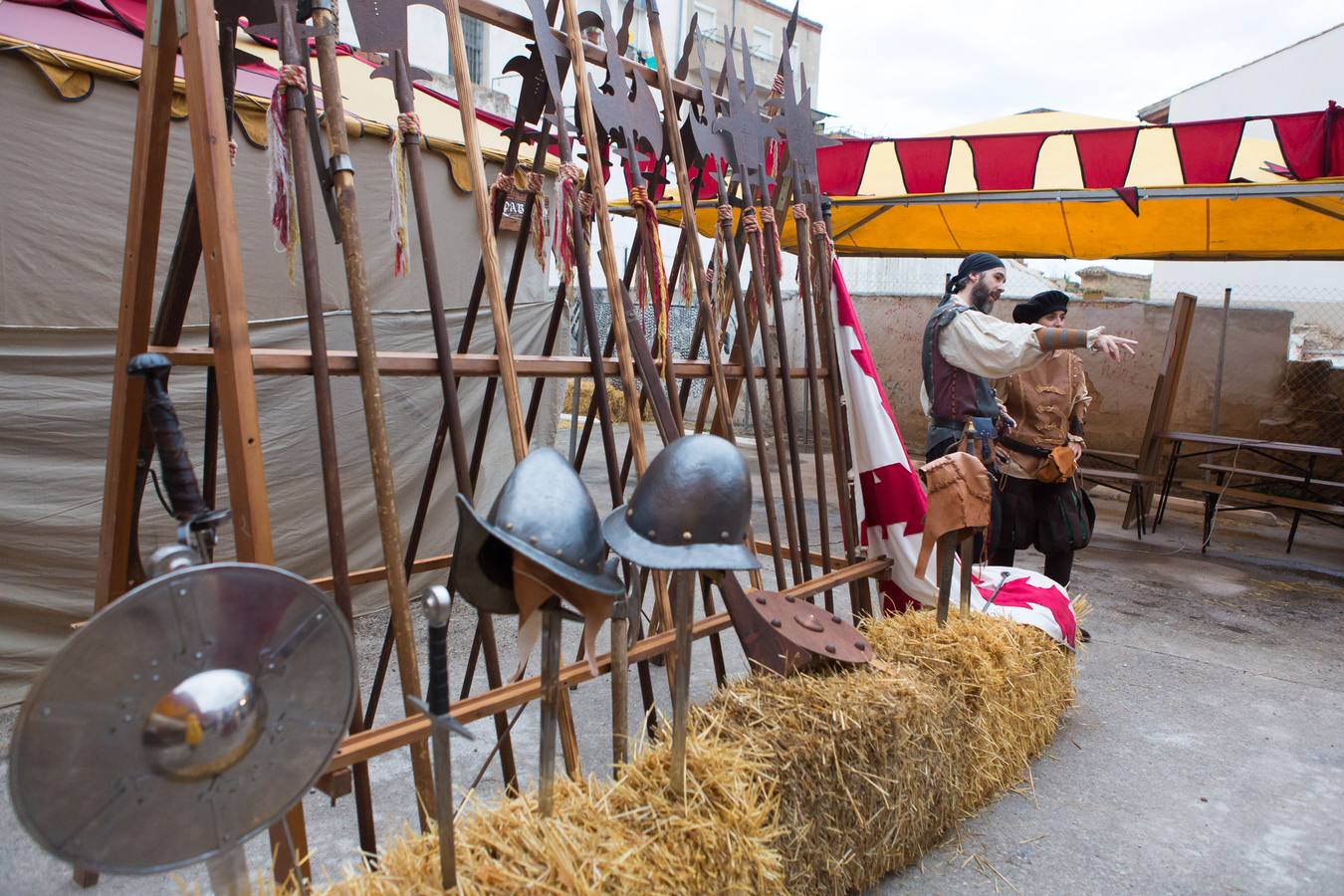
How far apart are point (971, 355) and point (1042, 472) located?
0.83 meters

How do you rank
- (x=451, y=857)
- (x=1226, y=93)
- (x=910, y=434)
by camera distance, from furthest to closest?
(x=1226, y=93)
(x=910, y=434)
(x=451, y=857)

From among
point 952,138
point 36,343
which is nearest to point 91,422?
point 36,343

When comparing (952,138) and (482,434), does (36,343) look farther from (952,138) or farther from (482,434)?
(952,138)

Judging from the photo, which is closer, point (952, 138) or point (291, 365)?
point (291, 365)

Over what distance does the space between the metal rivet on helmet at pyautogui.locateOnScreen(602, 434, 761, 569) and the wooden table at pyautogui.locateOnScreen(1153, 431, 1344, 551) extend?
18.6 ft

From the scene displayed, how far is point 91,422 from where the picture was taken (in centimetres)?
306

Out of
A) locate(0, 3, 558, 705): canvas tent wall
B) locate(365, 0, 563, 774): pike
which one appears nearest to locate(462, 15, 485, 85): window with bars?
locate(0, 3, 558, 705): canvas tent wall

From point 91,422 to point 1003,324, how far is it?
10.6ft

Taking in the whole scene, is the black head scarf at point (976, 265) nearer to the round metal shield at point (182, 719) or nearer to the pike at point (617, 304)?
the pike at point (617, 304)

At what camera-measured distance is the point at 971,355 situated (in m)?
3.34

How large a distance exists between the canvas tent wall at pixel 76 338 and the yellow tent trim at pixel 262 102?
29 millimetres

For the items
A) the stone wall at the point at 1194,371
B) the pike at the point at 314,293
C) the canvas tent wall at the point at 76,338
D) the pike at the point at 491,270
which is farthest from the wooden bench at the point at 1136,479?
the pike at the point at 314,293

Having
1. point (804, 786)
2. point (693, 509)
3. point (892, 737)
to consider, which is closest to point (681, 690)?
point (693, 509)

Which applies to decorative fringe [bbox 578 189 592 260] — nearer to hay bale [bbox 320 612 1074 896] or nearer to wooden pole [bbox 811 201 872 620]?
wooden pole [bbox 811 201 872 620]
